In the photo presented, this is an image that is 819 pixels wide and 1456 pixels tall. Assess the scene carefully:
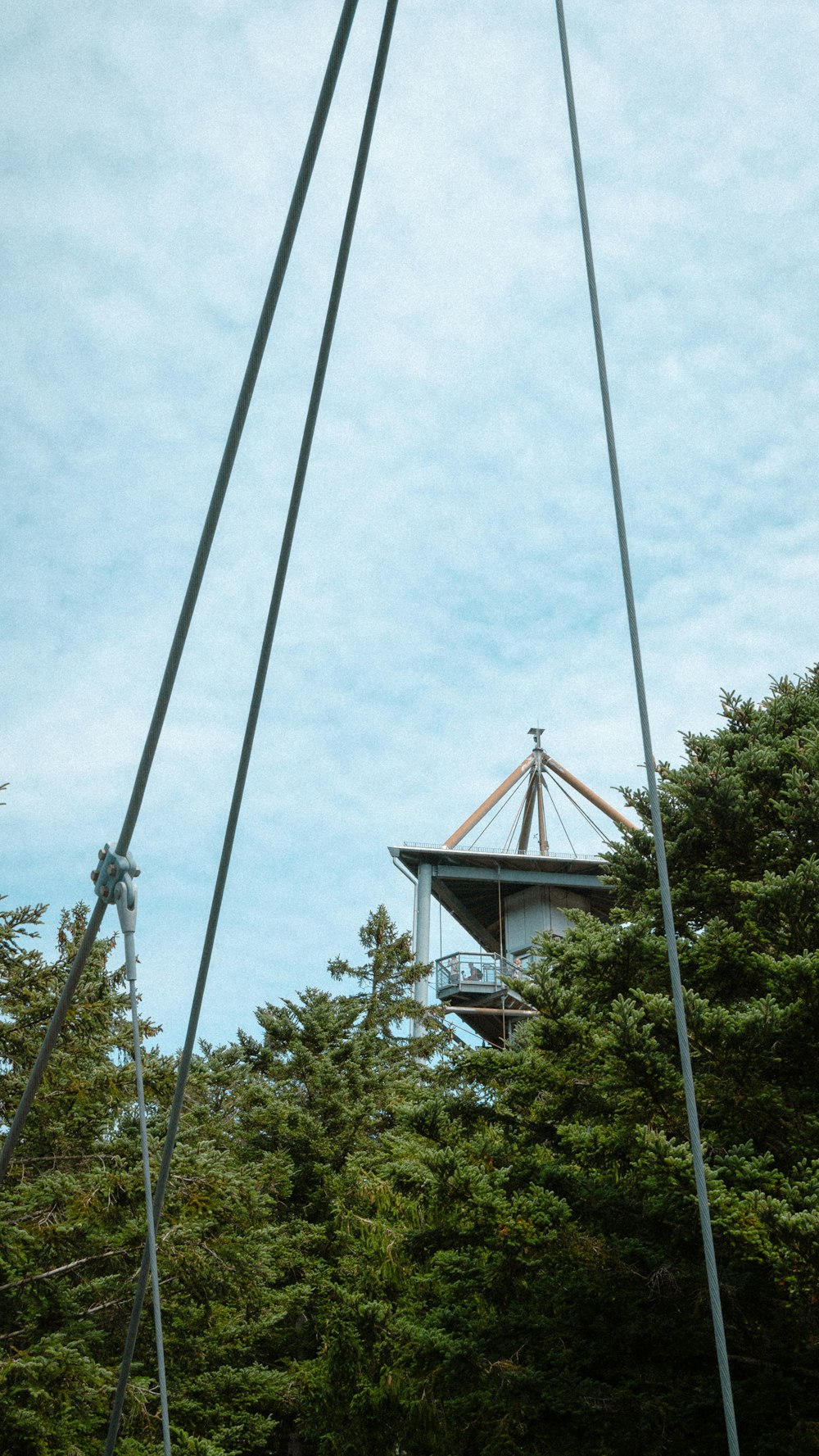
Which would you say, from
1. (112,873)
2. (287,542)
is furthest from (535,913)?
(287,542)

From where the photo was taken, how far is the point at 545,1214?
13.6m

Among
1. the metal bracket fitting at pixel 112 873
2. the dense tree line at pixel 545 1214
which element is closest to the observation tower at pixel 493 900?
the dense tree line at pixel 545 1214

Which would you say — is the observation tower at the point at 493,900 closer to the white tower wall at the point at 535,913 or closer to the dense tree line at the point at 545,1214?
the white tower wall at the point at 535,913

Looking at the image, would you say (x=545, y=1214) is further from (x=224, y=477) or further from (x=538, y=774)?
(x=538, y=774)

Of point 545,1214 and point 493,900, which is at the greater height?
point 493,900

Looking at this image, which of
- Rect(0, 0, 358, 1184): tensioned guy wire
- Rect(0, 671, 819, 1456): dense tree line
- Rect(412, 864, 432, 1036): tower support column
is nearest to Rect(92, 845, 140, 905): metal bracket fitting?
Rect(0, 0, 358, 1184): tensioned guy wire

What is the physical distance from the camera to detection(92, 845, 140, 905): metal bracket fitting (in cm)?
608

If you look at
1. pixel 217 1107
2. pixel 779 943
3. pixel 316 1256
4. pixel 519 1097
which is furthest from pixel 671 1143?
pixel 217 1107

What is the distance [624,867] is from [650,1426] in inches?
259

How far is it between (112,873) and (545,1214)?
936 centimetres

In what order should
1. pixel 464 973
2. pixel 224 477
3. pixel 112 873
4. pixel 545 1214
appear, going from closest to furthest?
pixel 224 477, pixel 112 873, pixel 545 1214, pixel 464 973

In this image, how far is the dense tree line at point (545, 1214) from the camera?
12344 mm

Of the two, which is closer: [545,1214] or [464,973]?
[545,1214]

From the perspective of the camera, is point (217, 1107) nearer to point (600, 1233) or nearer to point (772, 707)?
point (600, 1233)
